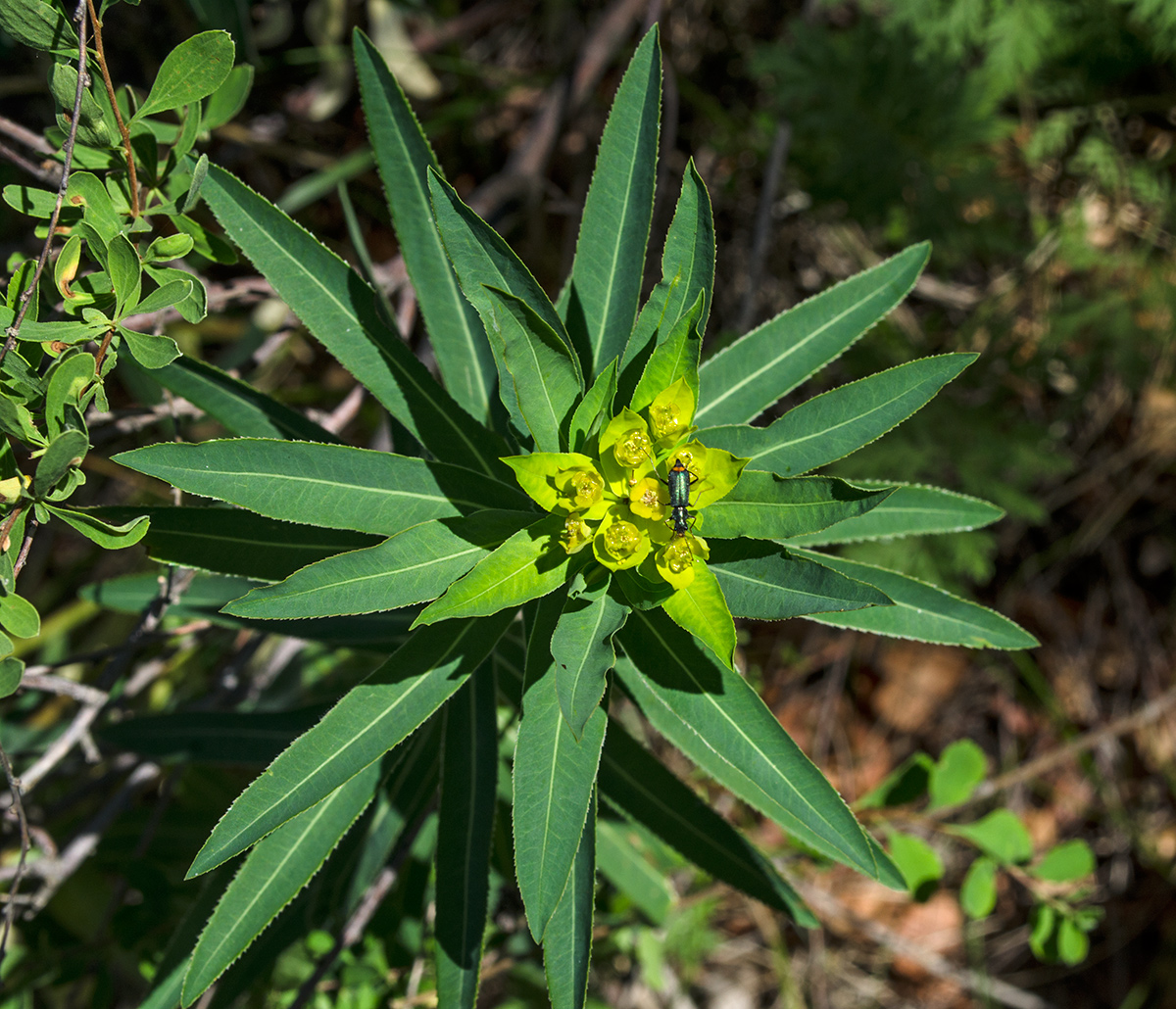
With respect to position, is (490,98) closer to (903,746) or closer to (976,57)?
(976,57)

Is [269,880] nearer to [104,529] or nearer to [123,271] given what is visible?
[104,529]

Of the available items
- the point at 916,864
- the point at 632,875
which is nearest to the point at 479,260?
the point at 632,875

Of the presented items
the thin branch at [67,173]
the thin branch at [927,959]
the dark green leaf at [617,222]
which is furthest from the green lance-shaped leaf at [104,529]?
the thin branch at [927,959]

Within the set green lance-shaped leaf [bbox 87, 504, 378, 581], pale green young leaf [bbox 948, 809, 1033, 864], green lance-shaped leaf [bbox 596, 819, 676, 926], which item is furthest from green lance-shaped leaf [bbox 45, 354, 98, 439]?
pale green young leaf [bbox 948, 809, 1033, 864]

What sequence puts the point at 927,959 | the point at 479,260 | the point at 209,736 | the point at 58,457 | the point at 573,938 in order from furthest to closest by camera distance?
the point at 927,959, the point at 209,736, the point at 573,938, the point at 479,260, the point at 58,457

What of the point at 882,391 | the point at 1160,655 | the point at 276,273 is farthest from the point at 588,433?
the point at 1160,655

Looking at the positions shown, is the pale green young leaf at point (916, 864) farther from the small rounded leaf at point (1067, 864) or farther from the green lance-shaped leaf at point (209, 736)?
the green lance-shaped leaf at point (209, 736)
